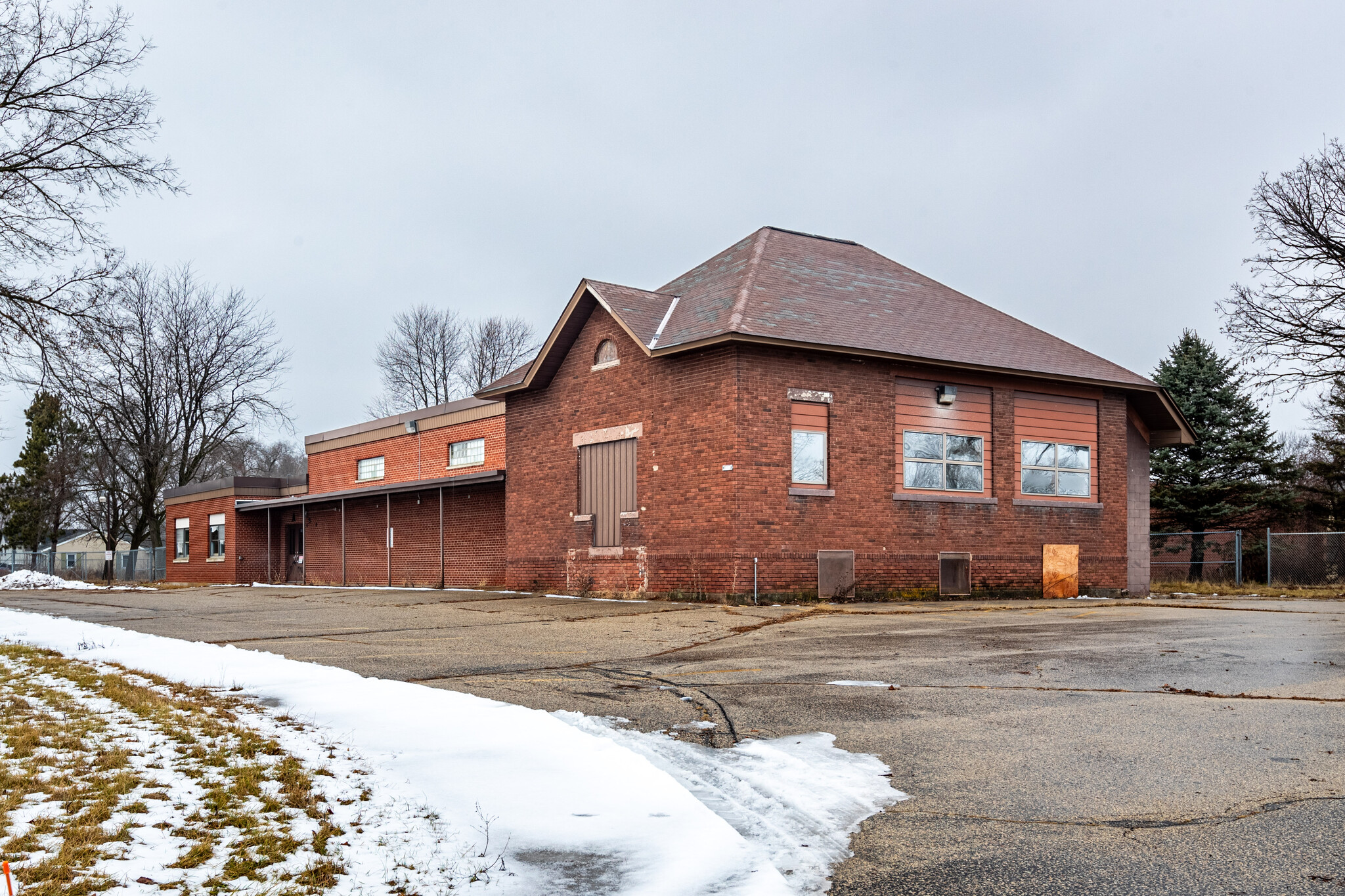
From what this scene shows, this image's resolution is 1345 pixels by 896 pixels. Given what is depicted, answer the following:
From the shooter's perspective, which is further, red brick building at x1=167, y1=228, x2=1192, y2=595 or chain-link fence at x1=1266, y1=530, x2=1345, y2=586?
chain-link fence at x1=1266, y1=530, x2=1345, y2=586

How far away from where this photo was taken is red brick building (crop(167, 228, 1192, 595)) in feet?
60.4

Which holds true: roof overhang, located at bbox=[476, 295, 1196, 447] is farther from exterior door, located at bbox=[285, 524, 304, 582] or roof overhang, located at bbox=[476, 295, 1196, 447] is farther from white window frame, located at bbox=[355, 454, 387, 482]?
exterior door, located at bbox=[285, 524, 304, 582]

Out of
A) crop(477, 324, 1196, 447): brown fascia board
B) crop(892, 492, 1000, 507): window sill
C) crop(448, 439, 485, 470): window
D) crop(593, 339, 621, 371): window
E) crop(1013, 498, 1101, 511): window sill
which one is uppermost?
crop(593, 339, 621, 371): window

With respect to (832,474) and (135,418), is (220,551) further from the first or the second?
(832,474)

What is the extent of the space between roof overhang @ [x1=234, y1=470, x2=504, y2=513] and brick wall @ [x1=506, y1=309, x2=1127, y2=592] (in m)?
1.82

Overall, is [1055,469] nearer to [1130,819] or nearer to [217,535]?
[1130,819]

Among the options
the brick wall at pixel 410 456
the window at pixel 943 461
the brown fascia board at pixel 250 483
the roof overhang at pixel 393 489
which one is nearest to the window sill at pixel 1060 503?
the window at pixel 943 461

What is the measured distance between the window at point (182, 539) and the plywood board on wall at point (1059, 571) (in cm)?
3457

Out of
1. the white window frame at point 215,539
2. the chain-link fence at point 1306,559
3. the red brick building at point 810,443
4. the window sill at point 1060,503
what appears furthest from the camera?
the white window frame at point 215,539

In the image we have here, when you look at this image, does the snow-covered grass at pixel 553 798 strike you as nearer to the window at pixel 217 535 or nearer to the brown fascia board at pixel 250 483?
the brown fascia board at pixel 250 483

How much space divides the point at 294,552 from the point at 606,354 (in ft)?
71.3

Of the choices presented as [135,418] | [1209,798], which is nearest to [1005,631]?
[1209,798]

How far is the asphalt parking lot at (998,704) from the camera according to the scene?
14.8 feet

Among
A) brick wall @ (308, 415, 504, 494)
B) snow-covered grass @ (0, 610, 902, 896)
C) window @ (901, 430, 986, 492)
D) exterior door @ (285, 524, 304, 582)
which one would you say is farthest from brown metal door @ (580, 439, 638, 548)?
exterior door @ (285, 524, 304, 582)
